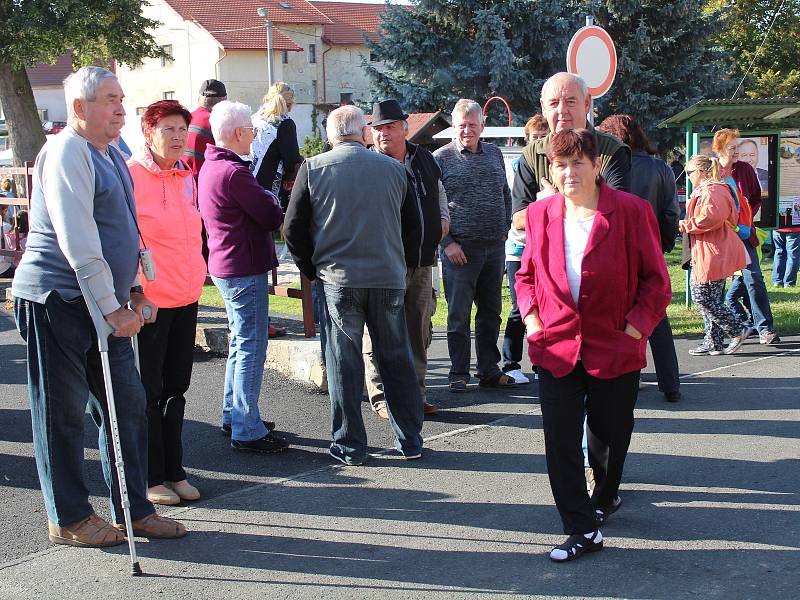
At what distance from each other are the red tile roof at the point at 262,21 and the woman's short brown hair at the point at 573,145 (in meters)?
51.8

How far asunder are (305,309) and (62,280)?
3913 mm

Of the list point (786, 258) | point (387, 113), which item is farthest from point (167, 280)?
point (786, 258)

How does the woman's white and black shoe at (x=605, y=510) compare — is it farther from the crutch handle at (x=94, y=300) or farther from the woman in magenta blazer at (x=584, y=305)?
the crutch handle at (x=94, y=300)

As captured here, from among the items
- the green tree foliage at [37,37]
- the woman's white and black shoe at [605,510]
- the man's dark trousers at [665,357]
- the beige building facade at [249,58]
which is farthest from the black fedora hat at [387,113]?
the beige building facade at [249,58]

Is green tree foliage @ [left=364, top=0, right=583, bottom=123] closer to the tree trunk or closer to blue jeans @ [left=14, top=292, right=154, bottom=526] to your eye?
the tree trunk

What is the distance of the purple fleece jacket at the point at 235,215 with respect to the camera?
230 inches

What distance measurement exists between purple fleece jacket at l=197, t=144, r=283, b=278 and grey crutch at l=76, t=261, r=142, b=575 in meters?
1.57

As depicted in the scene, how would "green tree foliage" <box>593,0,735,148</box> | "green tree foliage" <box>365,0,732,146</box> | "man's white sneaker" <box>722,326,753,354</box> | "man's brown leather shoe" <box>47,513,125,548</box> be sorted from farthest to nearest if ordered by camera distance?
1. "green tree foliage" <box>365,0,732,146</box>
2. "green tree foliage" <box>593,0,735,148</box>
3. "man's white sneaker" <box>722,326,753,354</box>
4. "man's brown leather shoe" <box>47,513,125,548</box>

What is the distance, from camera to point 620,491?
5344 millimetres

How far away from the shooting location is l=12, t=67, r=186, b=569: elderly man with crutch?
4.29m

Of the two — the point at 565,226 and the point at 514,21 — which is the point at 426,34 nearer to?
the point at 514,21

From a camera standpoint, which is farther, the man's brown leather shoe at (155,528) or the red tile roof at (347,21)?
the red tile roof at (347,21)

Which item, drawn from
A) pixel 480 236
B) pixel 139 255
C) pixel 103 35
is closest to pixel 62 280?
pixel 139 255

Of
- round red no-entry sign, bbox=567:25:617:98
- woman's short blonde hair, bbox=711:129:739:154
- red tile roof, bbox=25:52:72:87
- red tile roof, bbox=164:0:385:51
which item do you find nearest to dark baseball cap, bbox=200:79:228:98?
round red no-entry sign, bbox=567:25:617:98
